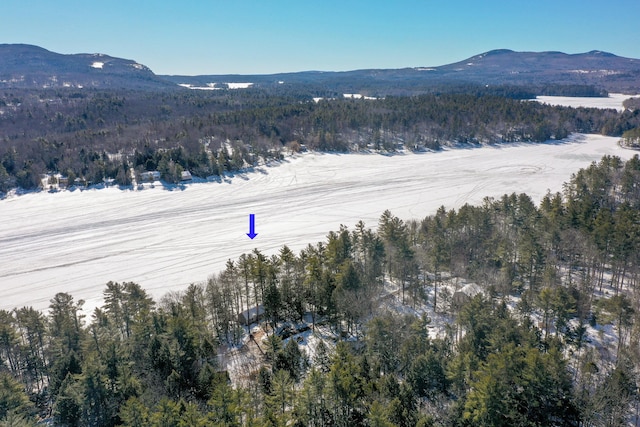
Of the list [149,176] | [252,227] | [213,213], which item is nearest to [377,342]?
[252,227]

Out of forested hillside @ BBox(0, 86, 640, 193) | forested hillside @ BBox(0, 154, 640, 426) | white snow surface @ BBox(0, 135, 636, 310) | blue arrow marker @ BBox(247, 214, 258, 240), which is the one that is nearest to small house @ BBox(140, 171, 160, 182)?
forested hillside @ BBox(0, 86, 640, 193)

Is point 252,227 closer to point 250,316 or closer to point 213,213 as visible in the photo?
point 213,213

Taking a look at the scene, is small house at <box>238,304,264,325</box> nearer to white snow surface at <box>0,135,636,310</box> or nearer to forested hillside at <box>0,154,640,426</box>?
forested hillside at <box>0,154,640,426</box>

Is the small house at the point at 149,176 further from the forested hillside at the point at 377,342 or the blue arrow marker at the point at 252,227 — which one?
the forested hillside at the point at 377,342

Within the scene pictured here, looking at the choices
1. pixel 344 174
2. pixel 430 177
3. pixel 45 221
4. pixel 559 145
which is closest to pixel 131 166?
pixel 45 221

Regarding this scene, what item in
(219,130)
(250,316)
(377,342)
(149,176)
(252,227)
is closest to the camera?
(377,342)

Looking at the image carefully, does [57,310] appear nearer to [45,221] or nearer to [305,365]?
[305,365]

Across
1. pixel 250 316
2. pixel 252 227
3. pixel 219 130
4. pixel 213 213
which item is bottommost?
pixel 250 316
